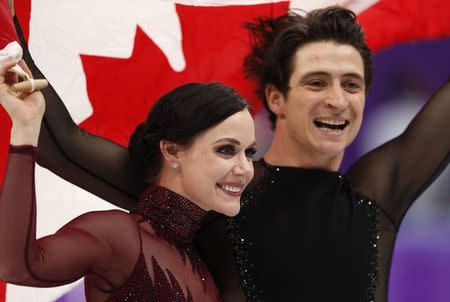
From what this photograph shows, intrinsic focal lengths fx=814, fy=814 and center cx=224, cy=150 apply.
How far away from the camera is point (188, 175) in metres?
2.43

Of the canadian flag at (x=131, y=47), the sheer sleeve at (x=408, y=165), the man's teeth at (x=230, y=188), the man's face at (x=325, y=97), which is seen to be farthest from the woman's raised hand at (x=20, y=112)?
the sheer sleeve at (x=408, y=165)

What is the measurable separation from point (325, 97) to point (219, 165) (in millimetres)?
594

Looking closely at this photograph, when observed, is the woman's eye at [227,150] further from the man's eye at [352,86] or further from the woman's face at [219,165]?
the man's eye at [352,86]

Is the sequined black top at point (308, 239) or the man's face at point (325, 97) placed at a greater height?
the man's face at point (325, 97)

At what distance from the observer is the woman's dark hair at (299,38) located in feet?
9.51

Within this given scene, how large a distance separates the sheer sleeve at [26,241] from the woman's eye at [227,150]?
55cm

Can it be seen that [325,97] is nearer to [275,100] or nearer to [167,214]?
[275,100]

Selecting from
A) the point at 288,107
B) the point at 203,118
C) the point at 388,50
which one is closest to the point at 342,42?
the point at 288,107

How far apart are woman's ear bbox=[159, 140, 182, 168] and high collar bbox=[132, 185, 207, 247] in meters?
0.09

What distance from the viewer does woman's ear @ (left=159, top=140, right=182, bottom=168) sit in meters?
2.46


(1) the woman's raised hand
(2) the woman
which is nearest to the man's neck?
(2) the woman

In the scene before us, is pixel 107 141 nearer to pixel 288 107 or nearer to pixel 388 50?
pixel 288 107

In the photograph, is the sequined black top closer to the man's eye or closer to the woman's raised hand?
the man's eye

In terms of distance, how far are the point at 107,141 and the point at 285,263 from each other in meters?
0.73
